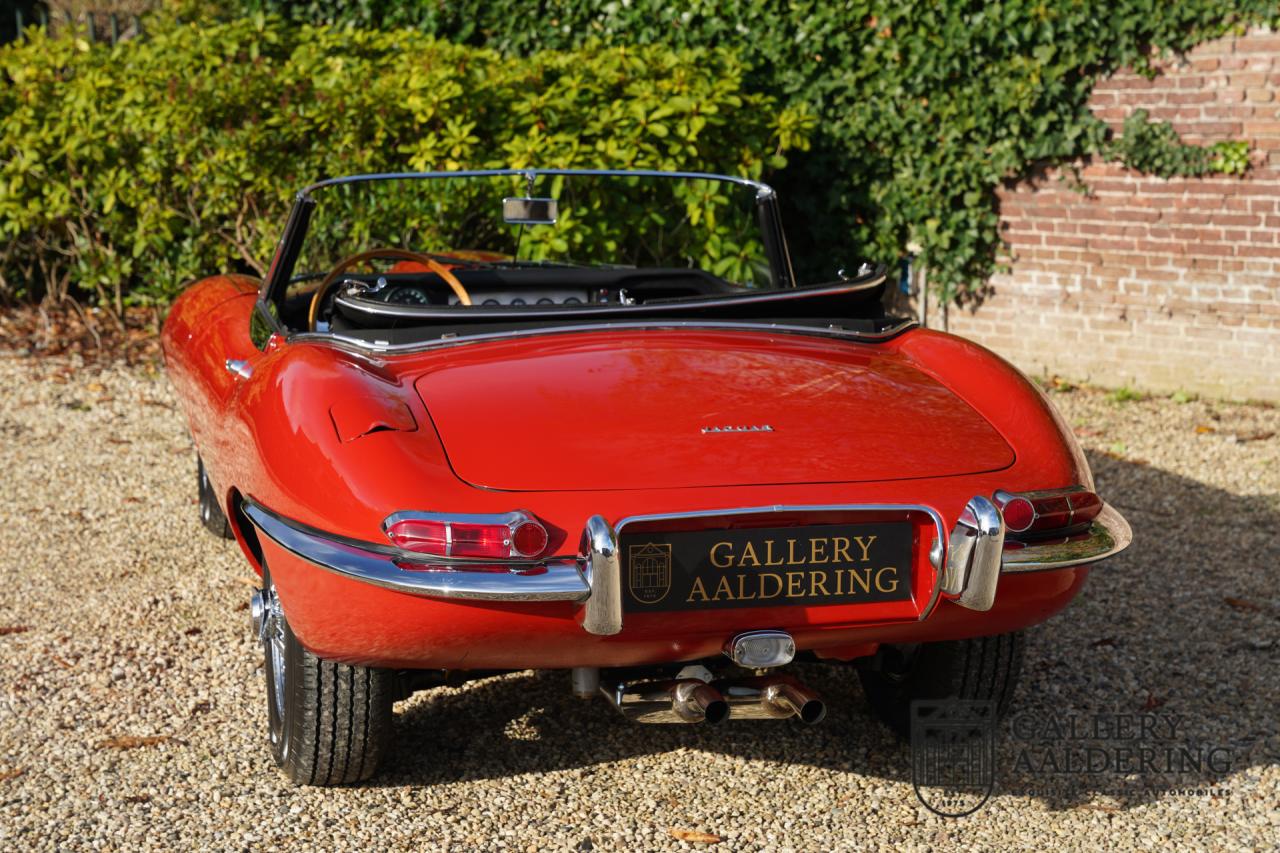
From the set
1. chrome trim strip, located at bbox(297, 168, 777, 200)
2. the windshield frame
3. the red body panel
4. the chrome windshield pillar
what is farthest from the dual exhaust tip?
chrome trim strip, located at bbox(297, 168, 777, 200)

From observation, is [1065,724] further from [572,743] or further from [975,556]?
[572,743]

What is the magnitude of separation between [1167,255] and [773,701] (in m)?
5.73

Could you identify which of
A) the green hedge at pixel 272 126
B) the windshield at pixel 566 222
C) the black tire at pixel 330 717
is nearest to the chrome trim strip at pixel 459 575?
the black tire at pixel 330 717

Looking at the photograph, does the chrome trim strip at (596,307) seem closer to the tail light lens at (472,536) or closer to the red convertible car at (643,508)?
the red convertible car at (643,508)

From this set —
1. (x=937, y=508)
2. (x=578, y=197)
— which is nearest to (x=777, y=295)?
(x=937, y=508)

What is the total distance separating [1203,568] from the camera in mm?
5289

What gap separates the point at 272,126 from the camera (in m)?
7.98

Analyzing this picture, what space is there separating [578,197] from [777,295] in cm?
405

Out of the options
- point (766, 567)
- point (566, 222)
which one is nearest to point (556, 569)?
point (766, 567)

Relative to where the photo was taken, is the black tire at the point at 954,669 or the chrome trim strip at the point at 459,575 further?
the black tire at the point at 954,669

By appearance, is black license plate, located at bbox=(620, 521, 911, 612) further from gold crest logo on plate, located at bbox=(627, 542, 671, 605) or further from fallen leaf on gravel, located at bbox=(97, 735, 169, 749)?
fallen leaf on gravel, located at bbox=(97, 735, 169, 749)

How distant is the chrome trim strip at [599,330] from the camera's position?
11.5 feet

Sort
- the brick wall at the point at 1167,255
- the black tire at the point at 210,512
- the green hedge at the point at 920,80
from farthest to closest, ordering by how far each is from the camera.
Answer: the green hedge at the point at 920,80 < the brick wall at the point at 1167,255 < the black tire at the point at 210,512

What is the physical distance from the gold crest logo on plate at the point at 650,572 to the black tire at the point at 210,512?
9.70 feet
